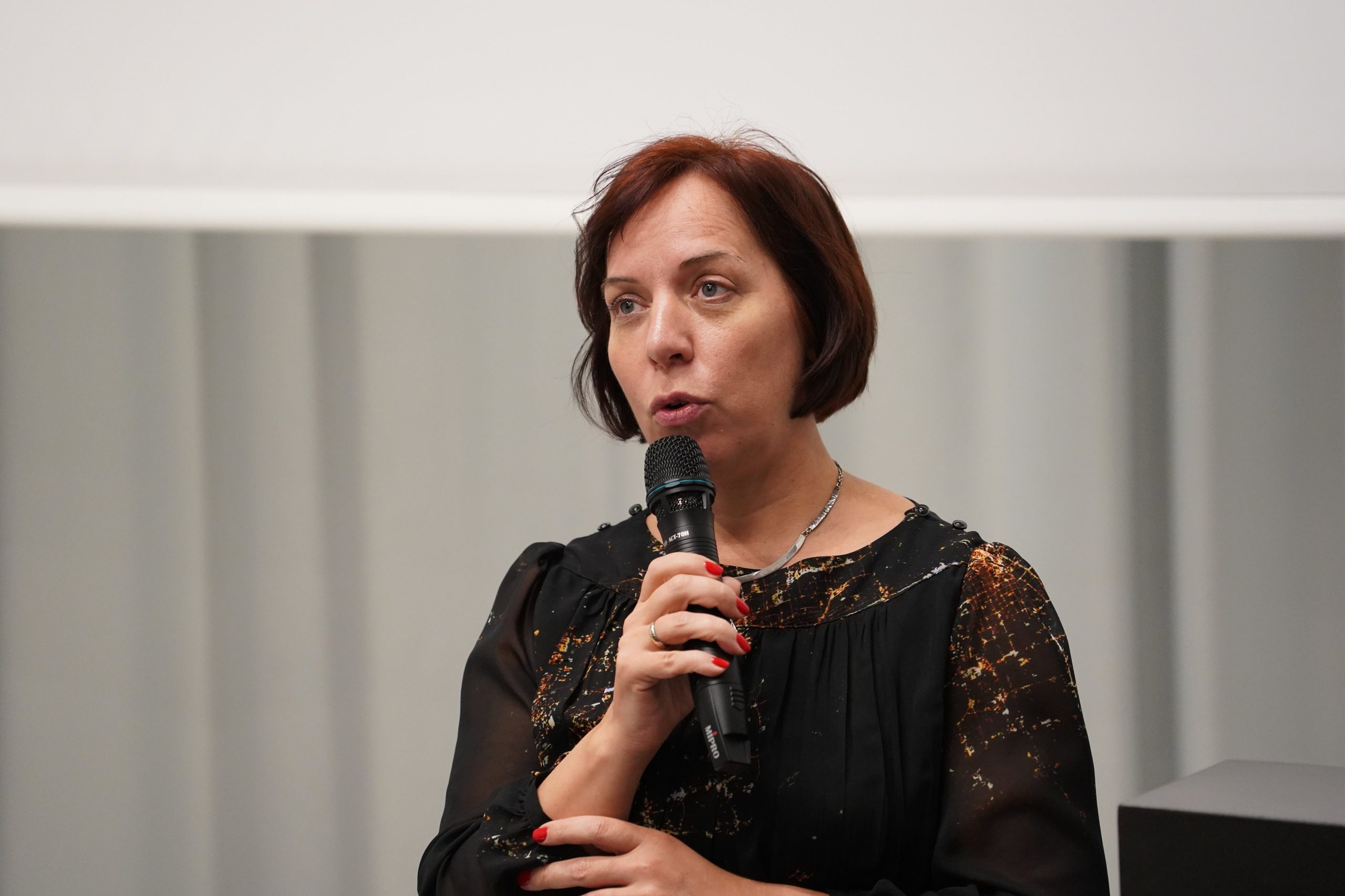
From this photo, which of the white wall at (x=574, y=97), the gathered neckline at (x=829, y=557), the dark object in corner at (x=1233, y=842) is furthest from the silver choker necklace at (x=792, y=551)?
the white wall at (x=574, y=97)

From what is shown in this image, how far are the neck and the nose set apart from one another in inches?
6.8

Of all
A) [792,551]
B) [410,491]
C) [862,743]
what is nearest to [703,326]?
[792,551]

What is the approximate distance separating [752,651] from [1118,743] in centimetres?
128

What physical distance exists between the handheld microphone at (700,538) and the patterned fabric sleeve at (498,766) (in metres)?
0.24

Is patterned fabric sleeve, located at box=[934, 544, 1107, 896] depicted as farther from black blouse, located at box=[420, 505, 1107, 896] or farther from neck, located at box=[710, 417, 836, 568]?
neck, located at box=[710, 417, 836, 568]

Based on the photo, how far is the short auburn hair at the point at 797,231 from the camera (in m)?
1.32

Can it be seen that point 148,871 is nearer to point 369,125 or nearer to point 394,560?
point 394,560

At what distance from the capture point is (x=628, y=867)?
3.68 feet

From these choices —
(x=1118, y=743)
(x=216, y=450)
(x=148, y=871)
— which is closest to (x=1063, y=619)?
(x=1118, y=743)

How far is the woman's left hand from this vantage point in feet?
3.67

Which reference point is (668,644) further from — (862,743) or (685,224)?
(685,224)

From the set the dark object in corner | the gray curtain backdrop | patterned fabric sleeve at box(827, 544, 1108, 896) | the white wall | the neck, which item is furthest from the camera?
the gray curtain backdrop

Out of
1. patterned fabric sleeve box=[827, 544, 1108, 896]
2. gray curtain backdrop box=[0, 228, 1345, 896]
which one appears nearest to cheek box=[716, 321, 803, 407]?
patterned fabric sleeve box=[827, 544, 1108, 896]

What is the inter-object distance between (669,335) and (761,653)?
382mm
